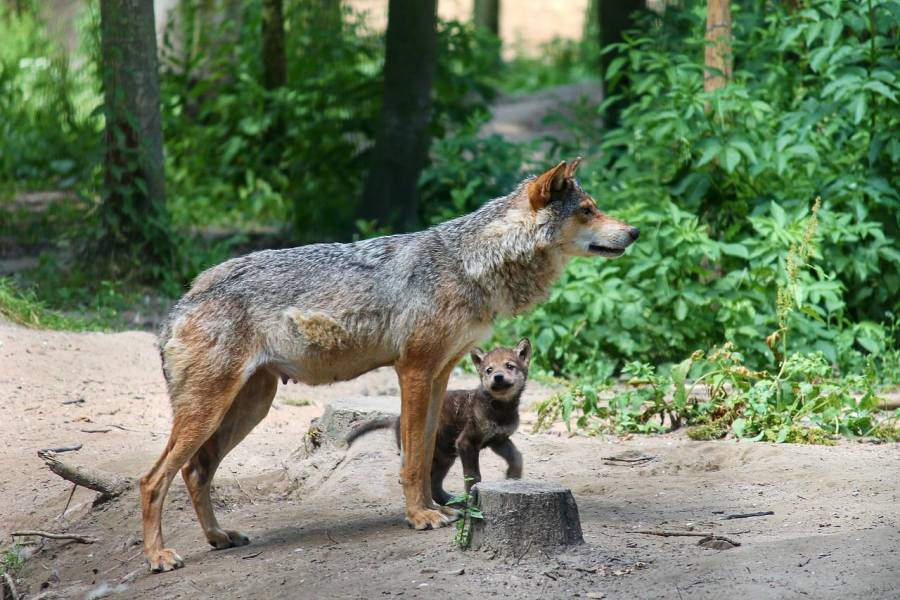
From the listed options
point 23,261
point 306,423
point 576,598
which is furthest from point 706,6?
point 23,261

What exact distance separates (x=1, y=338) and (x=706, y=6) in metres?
6.88

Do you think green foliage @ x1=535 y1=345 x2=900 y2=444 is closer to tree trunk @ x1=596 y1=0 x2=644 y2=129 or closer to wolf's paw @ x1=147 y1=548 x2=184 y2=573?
wolf's paw @ x1=147 y1=548 x2=184 y2=573

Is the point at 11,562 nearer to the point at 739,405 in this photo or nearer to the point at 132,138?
the point at 739,405

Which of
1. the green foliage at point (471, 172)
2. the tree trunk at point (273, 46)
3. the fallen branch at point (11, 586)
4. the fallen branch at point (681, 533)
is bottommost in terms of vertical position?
the fallen branch at point (11, 586)

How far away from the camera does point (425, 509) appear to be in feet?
20.8

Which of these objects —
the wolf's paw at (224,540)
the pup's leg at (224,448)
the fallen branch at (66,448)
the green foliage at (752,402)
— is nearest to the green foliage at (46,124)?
the fallen branch at (66,448)

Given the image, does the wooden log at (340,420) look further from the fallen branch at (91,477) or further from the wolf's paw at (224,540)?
the wolf's paw at (224,540)

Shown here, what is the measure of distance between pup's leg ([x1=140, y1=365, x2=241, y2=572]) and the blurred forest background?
9.70 ft

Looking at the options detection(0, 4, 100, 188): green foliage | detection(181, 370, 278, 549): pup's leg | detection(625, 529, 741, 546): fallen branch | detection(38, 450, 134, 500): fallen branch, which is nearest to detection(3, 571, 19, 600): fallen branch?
detection(38, 450, 134, 500): fallen branch

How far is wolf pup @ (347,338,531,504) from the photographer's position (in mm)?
6863

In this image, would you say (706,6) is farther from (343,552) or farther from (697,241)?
(343,552)

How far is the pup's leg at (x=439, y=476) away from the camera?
701cm

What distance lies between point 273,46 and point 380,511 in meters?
10.6

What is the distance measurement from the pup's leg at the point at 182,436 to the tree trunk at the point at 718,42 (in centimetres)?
563
